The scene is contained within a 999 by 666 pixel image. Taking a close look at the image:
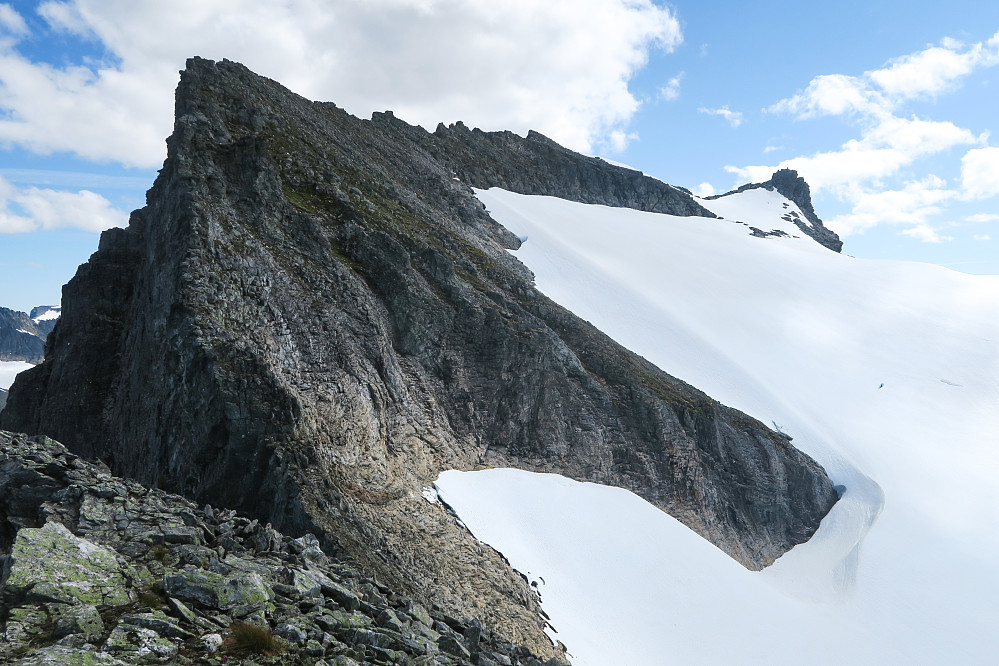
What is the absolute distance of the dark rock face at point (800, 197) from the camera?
112312mm

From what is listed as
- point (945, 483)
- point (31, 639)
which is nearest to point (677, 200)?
point (945, 483)

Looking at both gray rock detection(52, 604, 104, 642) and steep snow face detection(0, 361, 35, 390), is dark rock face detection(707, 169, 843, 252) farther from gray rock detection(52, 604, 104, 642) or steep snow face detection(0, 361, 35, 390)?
steep snow face detection(0, 361, 35, 390)

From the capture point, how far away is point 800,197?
126 metres

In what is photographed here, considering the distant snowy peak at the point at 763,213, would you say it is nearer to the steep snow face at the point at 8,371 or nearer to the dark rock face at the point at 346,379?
the dark rock face at the point at 346,379

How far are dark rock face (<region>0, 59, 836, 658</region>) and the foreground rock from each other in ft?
18.2

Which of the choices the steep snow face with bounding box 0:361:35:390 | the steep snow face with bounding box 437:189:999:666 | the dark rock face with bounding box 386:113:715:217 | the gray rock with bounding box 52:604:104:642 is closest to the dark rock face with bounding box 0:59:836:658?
the steep snow face with bounding box 437:189:999:666

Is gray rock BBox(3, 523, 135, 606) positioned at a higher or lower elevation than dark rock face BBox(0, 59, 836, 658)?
lower

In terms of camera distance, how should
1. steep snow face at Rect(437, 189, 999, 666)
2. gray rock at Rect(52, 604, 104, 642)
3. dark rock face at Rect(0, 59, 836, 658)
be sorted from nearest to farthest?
gray rock at Rect(52, 604, 104, 642)
dark rock face at Rect(0, 59, 836, 658)
steep snow face at Rect(437, 189, 999, 666)

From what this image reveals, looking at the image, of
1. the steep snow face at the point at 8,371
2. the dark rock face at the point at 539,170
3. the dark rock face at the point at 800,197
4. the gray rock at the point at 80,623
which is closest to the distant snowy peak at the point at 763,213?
the dark rock face at the point at 800,197

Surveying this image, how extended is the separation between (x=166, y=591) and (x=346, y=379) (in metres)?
15.7

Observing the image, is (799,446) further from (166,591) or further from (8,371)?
(8,371)

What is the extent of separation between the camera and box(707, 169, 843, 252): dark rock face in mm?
112312

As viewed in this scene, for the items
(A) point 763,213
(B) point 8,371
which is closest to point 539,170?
(A) point 763,213

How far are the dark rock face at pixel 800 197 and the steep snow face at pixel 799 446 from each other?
29.9 m
